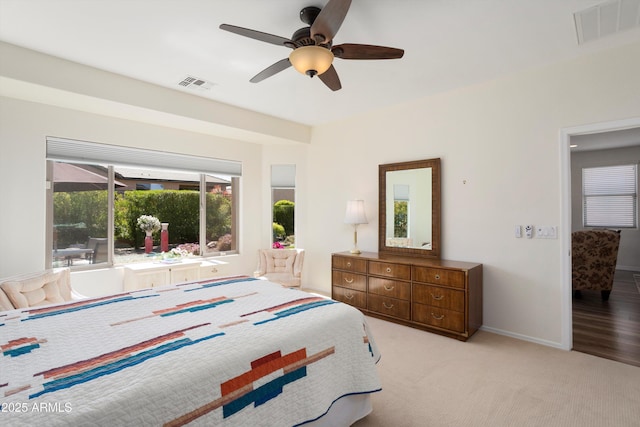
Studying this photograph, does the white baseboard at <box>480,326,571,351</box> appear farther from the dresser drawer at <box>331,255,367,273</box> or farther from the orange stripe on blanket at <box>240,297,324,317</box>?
the orange stripe on blanket at <box>240,297,324,317</box>

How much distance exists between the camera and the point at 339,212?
4.98 metres

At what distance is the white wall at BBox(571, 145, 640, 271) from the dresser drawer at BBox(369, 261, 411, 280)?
5.84m

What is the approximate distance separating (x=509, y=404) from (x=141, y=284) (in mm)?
3844

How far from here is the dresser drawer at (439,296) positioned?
323 centimetres

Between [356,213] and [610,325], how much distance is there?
3.09 m

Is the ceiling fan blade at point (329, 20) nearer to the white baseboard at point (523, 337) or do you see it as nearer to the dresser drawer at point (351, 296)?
the dresser drawer at point (351, 296)

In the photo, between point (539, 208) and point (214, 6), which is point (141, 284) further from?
point (539, 208)

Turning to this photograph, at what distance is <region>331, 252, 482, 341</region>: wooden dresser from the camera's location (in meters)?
3.24

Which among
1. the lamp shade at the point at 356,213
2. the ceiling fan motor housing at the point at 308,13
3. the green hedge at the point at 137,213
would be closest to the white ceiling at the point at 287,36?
the ceiling fan motor housing at the point at 308,13

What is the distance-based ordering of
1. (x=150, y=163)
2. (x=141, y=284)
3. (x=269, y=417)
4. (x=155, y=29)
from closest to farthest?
1. (x=269, y=417)
2. (x=155, y=29)
3. (x=141, y=284)
4. (x=150, y=163)

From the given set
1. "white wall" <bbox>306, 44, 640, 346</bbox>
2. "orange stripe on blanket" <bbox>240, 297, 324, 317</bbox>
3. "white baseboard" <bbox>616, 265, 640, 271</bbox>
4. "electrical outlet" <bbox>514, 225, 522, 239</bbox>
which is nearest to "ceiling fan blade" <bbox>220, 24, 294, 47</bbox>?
"orange stripe on blanket" <bbox>240, 297, 324, 317</bbox>

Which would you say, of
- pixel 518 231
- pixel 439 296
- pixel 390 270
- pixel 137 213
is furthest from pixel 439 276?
pixel 137 213

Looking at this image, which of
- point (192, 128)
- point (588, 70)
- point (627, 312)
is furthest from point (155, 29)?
point (627, 312)

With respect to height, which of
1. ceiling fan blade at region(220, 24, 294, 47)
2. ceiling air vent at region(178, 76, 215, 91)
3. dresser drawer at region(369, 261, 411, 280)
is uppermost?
ceiling air vent at region(178, 76, 215, 91)
